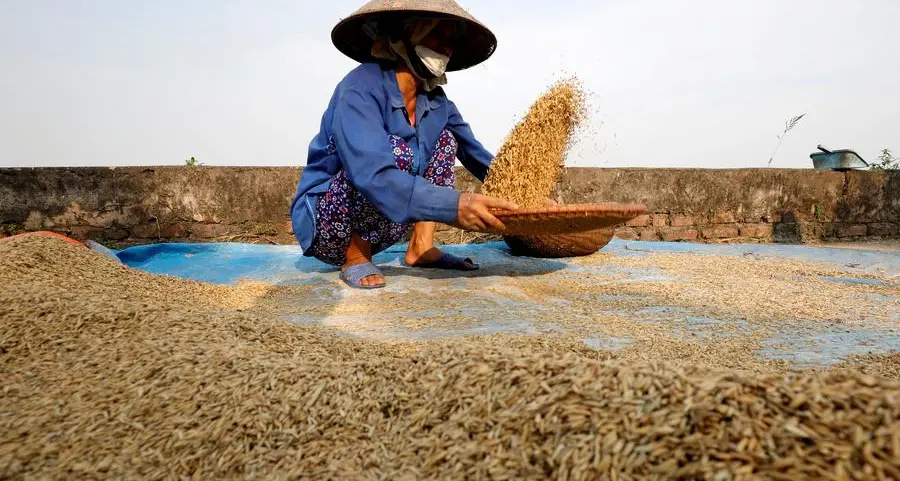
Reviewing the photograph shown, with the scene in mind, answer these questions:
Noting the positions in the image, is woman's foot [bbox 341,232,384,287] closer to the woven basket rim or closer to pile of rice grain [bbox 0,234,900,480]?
the woven basket rim

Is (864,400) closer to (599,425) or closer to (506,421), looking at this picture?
(599,425)

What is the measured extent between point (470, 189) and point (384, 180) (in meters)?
2.14

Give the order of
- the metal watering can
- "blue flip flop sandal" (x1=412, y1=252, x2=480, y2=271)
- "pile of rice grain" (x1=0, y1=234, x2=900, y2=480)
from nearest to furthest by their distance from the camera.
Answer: "pile of rice grain" (x1=0, y1=234, x2=900, y2=480) → "blue flip flop sandal" (x1=412, y1=252, x2=480, y2=271) → the metal watering can

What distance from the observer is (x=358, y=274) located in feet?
8.60

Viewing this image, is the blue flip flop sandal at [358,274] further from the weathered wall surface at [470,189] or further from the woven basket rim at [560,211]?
the weathered wall surface at [470,189]

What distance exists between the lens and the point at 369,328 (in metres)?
1.95

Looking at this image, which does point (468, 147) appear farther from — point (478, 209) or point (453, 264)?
point (478, 209)

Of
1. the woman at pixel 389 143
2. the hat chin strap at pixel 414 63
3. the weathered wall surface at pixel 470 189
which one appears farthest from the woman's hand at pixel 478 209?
the weathered wall surface at pixel 470 189

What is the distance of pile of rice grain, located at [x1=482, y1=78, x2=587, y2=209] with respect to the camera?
8.42 ft

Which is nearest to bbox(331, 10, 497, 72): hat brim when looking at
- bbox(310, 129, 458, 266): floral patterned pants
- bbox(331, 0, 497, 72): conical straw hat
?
bbox(331, 0, 497, 72): conical straw hat

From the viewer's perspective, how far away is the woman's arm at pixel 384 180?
2.19m

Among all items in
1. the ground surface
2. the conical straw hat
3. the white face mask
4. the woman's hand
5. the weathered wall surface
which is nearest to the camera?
the ground surface

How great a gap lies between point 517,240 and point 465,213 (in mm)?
1431

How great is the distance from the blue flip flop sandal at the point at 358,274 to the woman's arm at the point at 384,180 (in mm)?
483
